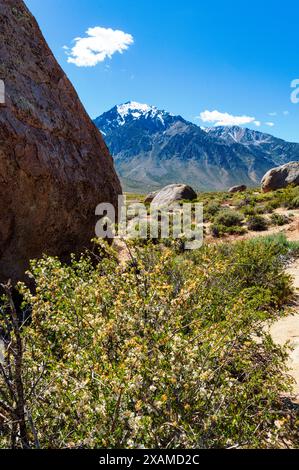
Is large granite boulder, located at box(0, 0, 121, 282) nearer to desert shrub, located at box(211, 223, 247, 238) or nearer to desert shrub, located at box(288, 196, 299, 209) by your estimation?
desert shrub, located at box(211, 223, 247, 238)

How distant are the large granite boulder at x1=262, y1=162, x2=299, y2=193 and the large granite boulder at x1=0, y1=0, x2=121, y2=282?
3520cm

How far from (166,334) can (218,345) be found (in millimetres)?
632

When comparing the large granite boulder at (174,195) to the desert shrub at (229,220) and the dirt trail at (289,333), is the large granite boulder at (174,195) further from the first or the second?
the dirt trail at (289,333)

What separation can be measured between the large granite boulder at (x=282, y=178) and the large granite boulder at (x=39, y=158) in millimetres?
35199

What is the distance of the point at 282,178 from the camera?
43125mm

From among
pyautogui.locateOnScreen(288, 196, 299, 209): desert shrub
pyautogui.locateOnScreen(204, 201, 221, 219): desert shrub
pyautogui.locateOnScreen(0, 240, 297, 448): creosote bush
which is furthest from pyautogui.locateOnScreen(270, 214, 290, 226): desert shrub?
pyautogui.locateOnScreen(0, 240, 297, 448): creosote bush

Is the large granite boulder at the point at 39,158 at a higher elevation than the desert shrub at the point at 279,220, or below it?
higher

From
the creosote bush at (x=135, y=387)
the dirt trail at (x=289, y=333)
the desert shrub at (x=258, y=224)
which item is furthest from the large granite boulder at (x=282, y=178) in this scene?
the creosote bush at (x=135, y=387)

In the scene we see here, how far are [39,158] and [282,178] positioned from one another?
38.9 meters

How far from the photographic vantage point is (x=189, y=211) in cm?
3206

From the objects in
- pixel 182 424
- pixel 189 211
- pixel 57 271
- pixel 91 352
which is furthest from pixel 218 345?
pixel 189 211

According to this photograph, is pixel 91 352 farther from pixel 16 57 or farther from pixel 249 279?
pixel 16 57

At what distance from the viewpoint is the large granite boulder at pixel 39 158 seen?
28.9ft

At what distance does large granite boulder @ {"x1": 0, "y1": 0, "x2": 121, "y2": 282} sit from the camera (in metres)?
8.81
